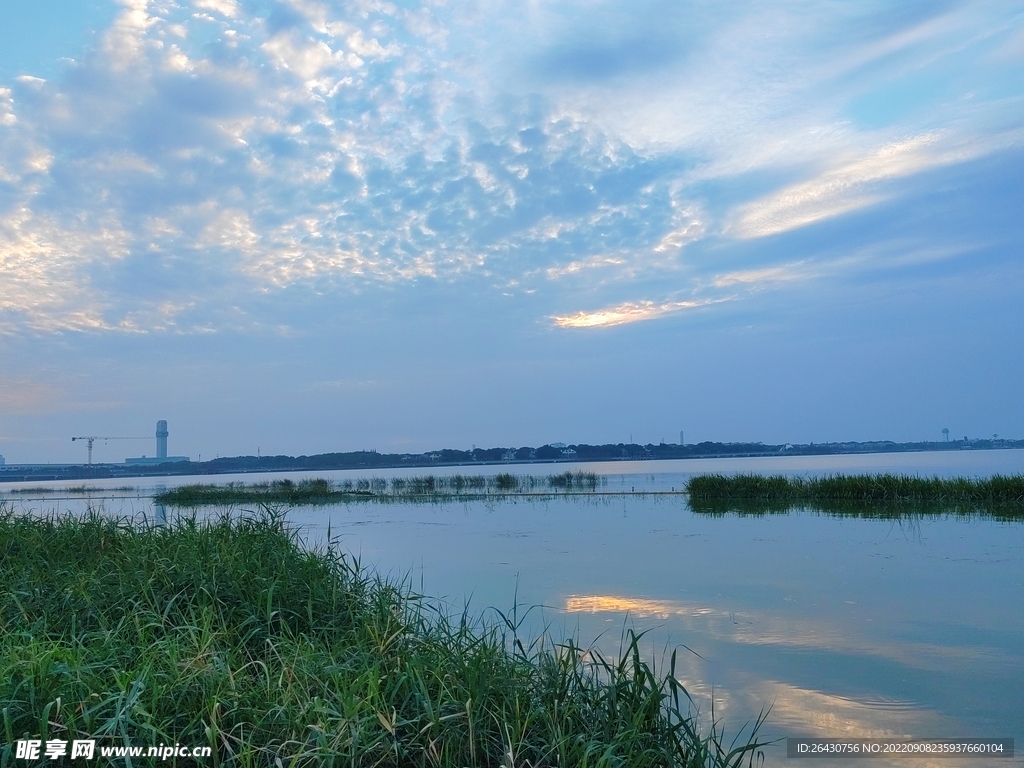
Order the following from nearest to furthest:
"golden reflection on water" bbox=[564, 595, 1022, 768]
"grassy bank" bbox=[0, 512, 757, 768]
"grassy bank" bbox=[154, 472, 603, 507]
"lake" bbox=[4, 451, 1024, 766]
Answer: "grassy bank" bbox=[0, 512, 757, 768], "golden reflection on water" bbox=[564, 595, 1022, 768], "lake" bbox=[4, 451, 1024, 766], "grassy bank" bbox=[154, 472, 603, 507]

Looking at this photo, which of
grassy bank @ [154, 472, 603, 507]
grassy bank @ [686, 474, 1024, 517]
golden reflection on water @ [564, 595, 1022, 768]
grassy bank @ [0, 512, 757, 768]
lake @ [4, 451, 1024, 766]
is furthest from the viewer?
grassy bank @ [154, 472, 603, 507]

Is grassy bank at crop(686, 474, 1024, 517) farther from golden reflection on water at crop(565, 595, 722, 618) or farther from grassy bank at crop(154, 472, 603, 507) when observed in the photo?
golden reflection on water at crop(565, 595, 722, 618)

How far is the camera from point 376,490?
2734 centimetres

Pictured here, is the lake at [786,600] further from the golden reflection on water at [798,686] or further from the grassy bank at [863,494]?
the grassy bank at [863,494]

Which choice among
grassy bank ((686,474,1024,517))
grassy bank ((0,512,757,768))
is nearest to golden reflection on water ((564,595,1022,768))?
grassy bank ((0,512,757,768))

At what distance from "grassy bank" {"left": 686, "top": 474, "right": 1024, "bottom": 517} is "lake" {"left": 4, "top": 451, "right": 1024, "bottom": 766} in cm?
263

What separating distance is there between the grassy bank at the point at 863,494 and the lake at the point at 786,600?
2.63 meters

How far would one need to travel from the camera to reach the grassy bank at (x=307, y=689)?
3199 millimetres

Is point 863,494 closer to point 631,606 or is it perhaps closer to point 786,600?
point 786,600

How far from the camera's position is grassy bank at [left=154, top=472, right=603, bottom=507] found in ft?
79.1

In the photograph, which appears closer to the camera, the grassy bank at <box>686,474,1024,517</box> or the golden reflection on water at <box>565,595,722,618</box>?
the golden reflection on water at <box>565,595,722,618</box>

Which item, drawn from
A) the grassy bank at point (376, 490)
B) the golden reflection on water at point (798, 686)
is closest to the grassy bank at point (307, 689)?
the golden reflection on water at point (798, 686)

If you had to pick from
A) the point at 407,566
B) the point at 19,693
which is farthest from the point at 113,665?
the point at 407,566

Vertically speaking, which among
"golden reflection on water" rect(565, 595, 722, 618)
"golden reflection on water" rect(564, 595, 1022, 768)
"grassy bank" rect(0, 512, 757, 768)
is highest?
"grassy bank" rect(0, 512, 757, 768)
